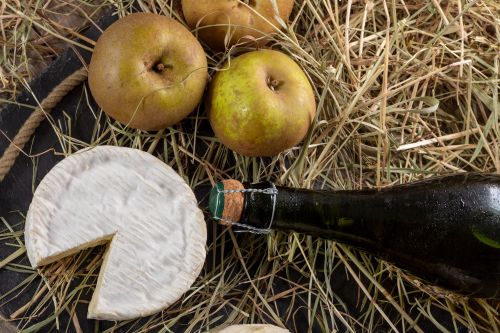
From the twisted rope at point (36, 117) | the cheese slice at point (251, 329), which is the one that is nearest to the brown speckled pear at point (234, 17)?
the twisted rope at point (36, 117)

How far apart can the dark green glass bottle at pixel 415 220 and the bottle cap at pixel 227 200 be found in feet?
0.03

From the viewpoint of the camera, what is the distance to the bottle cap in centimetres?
120

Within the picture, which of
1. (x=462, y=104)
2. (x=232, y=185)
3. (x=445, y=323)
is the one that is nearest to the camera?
(x=232, y=185)

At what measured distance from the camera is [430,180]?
4.42 ft

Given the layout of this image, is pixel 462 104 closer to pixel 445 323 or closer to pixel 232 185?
pixel 445 323

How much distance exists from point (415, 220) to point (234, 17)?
58cm

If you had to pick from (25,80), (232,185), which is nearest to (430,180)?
(232,185)

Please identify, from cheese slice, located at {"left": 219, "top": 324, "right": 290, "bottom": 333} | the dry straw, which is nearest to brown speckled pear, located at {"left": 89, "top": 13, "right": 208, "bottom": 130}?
the dry straw

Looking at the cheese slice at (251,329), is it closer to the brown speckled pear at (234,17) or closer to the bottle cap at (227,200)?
the bottle cap at (227,200)

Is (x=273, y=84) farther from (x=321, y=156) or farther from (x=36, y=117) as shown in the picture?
(x=36, y=117)

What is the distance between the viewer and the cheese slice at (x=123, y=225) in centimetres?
125

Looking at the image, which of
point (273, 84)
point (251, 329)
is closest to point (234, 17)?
point (273, 84)

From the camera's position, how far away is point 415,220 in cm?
128

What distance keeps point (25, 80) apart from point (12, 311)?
0.51 m
